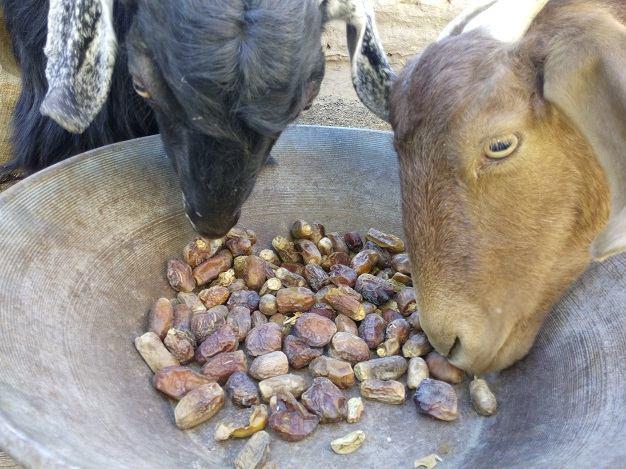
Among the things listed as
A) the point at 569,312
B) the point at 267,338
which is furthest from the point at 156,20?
the point at 569,312

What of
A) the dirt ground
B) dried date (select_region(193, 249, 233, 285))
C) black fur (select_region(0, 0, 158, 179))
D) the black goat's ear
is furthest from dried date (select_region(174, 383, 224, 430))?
the dirt ground

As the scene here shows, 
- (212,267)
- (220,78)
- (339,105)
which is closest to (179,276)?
(212,267)

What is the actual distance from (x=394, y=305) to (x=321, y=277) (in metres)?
0.25

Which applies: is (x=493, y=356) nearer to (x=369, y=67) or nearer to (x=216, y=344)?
(x=216, y=344)

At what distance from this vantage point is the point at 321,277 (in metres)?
2.27

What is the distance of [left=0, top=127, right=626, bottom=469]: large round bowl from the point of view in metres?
1.35

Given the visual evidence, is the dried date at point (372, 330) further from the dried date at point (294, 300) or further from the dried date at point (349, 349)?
the dried date at point (294, 300)

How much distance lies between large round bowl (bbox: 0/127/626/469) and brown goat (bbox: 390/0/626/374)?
0.16 metres

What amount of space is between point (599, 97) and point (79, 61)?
1421 mm

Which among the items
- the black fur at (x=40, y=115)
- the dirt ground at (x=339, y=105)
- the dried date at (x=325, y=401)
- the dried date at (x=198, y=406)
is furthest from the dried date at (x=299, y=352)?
the dirt ground at (x=339, y=105)

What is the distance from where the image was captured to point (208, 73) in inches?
63.2

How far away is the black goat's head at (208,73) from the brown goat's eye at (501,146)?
489 mm

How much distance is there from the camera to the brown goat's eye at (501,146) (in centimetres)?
149

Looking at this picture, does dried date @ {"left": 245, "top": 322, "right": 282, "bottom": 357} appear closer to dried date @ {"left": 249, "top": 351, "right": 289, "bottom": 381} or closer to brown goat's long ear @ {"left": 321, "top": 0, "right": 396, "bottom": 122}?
dried date @ {"left": 249, "top": 351, "right": 289, "bottom": 381}
